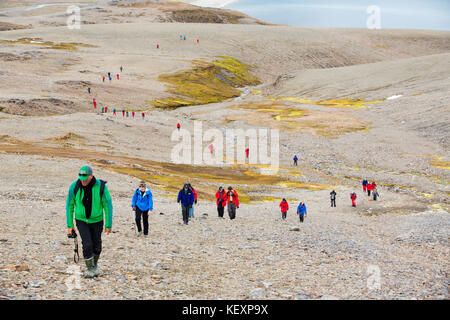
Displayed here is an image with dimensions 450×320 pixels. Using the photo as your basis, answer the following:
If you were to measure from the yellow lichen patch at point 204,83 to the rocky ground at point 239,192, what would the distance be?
590 centimetres

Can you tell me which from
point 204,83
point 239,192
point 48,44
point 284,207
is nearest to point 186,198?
point 284,207

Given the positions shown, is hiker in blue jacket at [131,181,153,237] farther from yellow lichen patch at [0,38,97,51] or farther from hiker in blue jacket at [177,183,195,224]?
yellow lichen patch at [0,38,97,51]

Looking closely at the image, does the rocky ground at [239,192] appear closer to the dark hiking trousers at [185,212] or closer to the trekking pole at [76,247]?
the trekking pole at [76,247]

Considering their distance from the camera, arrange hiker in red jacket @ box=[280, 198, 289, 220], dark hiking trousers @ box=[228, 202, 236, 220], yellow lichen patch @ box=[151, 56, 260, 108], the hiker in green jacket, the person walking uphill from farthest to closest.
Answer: yellow lichen patch @ box=[151, 56, 260, 108] → hiker in red jacket @ box=[280, 198, 289, 220] → dark hiking trousers @ box=[228, 202, 236, 220] → the person walking uphill → the hiker in green jacket

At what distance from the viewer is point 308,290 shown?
13.8 m

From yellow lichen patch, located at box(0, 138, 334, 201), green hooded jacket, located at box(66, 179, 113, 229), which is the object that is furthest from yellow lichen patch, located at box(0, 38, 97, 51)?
green hooded jacket, located at box(66, 179, 113, 229)

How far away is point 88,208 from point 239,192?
117ft

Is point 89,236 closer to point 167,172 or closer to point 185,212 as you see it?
point 185,212

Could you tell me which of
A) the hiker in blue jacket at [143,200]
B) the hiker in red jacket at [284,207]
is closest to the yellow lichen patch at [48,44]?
the hiker in red jacket at [284,207]

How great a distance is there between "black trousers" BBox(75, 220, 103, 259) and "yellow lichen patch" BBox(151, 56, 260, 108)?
359ft

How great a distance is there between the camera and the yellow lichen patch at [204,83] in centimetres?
13473

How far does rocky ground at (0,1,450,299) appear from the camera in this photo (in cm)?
1423
